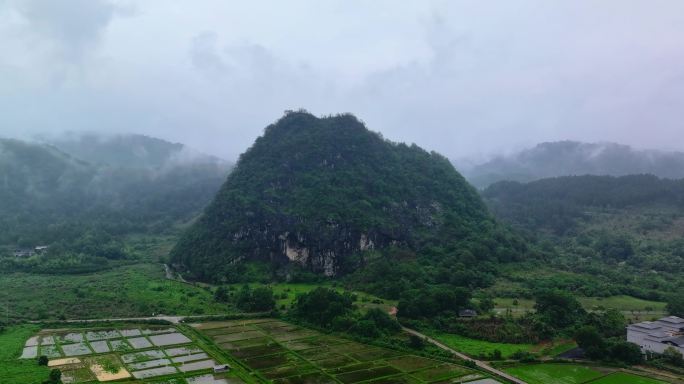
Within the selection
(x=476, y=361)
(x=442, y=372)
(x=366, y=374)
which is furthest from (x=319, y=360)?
(x=476, y=361)

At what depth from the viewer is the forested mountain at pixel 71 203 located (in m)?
121

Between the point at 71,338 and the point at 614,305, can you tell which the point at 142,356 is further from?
the point at 614,305

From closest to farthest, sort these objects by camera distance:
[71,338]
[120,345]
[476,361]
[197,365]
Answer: [197,365], [476,361], [120,345], [71,338]

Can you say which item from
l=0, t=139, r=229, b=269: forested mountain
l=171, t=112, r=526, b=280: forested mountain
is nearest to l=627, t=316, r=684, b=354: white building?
l=171, t=112, r=526, b=280: forested mountain

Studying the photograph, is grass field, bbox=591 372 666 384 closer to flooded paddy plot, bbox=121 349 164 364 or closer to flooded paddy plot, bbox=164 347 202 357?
flooded paddy plot, bbox=164 347 202 357

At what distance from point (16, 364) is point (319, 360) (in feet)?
81.1

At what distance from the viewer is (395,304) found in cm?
6525

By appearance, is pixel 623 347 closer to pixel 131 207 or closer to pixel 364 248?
pixel 364 248

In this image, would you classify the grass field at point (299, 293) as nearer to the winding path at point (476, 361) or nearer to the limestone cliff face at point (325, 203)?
the limestone cliff face at point (325, 203)

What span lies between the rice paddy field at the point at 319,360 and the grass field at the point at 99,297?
35.3 ft

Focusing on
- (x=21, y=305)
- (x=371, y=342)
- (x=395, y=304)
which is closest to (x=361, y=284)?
(x=395, y=304)

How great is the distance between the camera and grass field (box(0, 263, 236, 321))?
6306 cm

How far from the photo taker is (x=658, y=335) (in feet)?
153

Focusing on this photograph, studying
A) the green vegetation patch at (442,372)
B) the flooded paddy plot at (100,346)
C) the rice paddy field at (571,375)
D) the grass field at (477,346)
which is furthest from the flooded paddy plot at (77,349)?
the rice paddy field at (571,375)
